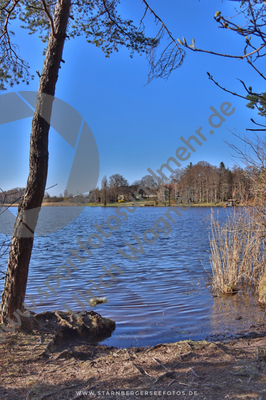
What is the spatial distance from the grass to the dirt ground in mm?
3220

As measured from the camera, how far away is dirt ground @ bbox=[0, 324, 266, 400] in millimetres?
3025

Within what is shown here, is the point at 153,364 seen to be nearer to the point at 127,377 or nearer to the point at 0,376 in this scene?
the point at 127,377

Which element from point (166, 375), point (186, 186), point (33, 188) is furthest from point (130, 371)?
point (186, 186)

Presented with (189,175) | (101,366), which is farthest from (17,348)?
(189,175)

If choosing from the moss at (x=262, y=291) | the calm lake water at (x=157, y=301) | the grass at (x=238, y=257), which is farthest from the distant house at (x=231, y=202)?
the moss at (x=262, y=291)

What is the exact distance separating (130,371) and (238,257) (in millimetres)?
4949

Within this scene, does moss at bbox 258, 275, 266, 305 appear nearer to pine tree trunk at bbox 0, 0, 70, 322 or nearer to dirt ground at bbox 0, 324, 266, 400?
dirt ground at bbox 0, 324, 266, 400

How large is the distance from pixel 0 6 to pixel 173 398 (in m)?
6.12

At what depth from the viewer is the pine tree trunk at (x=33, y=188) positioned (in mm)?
4320

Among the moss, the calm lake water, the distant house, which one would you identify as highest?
the distant house

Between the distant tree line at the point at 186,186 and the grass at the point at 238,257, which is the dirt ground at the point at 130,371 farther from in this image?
the distant tree line at the point at 186,186

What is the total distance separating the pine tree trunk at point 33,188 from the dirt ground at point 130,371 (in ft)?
1.94

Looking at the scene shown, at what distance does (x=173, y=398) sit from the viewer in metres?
2.92

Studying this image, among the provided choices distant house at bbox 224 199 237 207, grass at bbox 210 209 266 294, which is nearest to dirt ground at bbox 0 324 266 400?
grass at bbox 210 209 266 294
